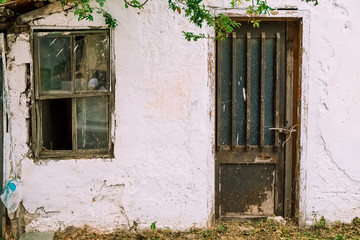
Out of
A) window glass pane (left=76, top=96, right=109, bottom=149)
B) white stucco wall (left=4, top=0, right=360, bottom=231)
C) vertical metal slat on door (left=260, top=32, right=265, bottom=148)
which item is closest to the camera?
white stucco wall (left=4, top=0, right=360, bottom=231)

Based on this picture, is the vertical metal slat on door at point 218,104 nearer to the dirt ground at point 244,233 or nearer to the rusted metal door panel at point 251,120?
the rusted metal door panel at point 251,120

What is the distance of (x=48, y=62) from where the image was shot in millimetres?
4406

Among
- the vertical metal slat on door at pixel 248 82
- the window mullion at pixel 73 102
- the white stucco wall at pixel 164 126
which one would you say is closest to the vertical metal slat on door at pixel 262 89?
the vertical metal slat on door at pixel 248 82

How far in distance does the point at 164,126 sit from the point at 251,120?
3.30 feet

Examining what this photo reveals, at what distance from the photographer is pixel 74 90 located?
4.44 meters

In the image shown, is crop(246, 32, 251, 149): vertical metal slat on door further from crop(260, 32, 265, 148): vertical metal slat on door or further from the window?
the window

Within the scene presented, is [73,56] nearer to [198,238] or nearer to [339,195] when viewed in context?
[198,238]

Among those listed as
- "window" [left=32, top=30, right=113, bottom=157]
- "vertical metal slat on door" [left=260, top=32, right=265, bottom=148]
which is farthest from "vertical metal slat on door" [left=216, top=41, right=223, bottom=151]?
"window" [left=32, top=30, right=113, bottom=157]

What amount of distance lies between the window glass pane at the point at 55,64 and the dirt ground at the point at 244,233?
1532mm

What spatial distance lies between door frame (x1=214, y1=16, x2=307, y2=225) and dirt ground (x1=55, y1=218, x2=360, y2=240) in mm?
193

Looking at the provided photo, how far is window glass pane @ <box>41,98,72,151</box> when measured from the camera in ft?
14.9

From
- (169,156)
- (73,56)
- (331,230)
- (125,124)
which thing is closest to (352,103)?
(331,230)

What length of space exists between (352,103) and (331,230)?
139 centimetres

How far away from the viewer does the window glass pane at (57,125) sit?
4527 mm
